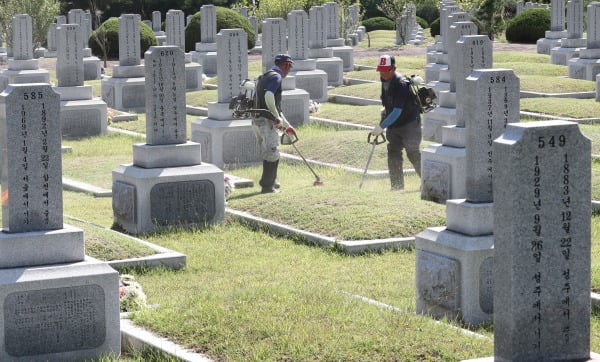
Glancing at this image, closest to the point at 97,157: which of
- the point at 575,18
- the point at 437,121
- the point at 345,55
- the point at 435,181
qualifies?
the point at 437,121

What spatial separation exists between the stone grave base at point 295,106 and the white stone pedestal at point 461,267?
12.8 m

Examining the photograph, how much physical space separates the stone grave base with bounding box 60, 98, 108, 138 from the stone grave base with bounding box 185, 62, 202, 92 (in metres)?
7.06

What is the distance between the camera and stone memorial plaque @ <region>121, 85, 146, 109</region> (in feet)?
84.7

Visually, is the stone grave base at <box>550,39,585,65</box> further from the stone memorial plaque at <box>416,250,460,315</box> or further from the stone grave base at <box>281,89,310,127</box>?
the stone memorial plaque at <box>416,250,460,315</box>

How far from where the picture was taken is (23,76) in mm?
26812

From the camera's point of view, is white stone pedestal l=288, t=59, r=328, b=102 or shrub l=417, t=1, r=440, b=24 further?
shrub l=417, t=1, r=440, b=24

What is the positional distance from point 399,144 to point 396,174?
36 cm

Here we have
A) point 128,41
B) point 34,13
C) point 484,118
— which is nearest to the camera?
point 484,118

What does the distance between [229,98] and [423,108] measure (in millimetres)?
3764

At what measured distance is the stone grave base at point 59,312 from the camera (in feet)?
27.0

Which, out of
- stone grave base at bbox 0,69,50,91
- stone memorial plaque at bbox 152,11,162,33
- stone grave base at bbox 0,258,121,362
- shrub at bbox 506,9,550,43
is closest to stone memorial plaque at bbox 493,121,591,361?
stone grave base at bbox 0,258,121,362

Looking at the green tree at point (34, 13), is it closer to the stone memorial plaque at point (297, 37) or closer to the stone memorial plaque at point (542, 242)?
the stone memorial plaque at point (297, 37)

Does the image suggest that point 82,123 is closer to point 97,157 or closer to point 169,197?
point 97,157

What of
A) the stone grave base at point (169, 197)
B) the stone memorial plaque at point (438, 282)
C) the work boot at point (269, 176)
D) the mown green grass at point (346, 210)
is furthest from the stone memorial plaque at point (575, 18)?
the stone memorial plaque at point (438, 282)
